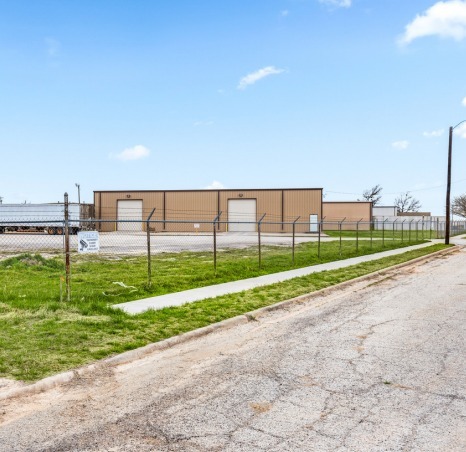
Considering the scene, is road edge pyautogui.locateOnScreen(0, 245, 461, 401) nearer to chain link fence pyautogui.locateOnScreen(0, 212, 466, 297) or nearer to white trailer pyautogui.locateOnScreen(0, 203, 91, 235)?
chain link fence pyautogui.locateOnScreen(0, 212, 466, 297)

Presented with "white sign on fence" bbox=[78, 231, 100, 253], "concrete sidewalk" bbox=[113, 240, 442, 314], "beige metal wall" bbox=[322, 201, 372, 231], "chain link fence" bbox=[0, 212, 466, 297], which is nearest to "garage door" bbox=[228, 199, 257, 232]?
"chain link fence" bbox=[0, 212, 466, 297]

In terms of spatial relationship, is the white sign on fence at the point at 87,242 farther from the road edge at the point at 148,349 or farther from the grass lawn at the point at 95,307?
the road edge at the point at 148,349

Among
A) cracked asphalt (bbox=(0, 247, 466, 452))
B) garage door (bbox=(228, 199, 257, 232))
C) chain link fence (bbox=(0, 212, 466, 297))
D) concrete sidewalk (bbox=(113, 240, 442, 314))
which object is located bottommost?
chain link fence (bbox=(0, 212, 466, 297))

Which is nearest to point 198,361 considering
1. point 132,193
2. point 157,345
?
point 157,345

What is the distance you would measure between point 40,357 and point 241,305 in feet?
15.0

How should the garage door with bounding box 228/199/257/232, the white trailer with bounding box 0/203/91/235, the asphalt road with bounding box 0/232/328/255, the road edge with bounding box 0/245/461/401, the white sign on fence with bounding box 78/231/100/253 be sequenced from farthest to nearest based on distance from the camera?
the garage door with bounding box 228/199/257/232 < the white trailer with bounding box 0/203/91/235 < the asphalt road with bounding box 0/232/328/255 < the white sign on fence with bounding box 78/231/100/253 < the road edge with bounding box 0/245/461/401

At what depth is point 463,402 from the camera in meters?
4.84

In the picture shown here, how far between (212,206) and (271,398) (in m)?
53.8

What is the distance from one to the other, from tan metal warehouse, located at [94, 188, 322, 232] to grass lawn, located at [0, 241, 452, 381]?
129ft

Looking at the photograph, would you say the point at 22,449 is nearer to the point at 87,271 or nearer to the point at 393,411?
the point at 393,411

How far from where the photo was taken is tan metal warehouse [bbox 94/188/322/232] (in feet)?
186

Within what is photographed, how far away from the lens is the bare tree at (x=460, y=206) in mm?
91500

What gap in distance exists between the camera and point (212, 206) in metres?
58.5

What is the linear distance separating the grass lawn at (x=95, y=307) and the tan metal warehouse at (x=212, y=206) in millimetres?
39271
